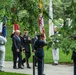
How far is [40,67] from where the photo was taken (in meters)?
17.7

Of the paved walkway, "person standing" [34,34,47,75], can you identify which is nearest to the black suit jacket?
the paved walkway

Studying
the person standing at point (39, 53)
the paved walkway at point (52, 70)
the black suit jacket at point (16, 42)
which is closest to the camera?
the person standing at point (39, 53)

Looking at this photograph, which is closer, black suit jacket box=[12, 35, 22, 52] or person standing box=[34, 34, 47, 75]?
person standing box=[34, 34, 47, 75]

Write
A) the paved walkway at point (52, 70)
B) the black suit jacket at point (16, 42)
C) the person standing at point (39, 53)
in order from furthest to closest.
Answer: the black suit jacket at point (16, 42) → the paved walkway at point (52, 70) → the person standing at point (39, 53)

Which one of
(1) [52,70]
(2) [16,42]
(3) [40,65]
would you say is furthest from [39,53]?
(2) [16,42]

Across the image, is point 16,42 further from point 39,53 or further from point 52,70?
point 39,53

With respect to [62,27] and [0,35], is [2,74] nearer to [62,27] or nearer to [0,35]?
[0,35]

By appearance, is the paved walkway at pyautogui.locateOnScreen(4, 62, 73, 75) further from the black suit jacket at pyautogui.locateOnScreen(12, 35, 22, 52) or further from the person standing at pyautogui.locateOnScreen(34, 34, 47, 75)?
the person standing at pyautogui.locateOnScreen(34, 34, 47, 75)

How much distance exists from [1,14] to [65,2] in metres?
1.84

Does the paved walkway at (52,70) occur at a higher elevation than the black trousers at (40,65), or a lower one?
lower

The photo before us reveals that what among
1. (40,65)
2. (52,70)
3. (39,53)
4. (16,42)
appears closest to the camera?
(39,53)

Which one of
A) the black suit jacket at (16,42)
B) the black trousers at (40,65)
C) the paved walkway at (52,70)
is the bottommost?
the paved walkway at (52,70)

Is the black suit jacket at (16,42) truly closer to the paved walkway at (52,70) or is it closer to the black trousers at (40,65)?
the paved walkway at (52,70)

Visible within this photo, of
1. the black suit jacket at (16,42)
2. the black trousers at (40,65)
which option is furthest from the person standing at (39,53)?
the black suit jacket at (16,42)
